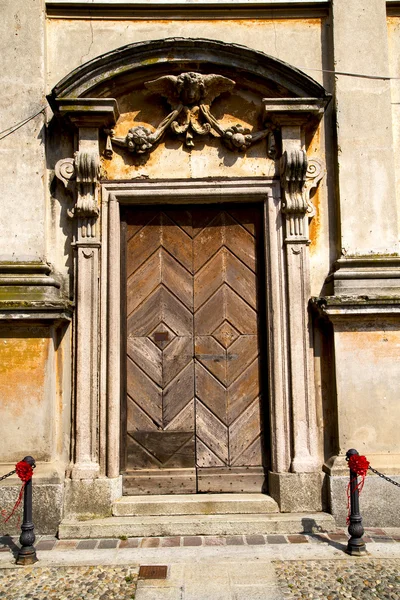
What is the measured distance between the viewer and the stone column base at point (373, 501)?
5504mm

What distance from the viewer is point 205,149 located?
614 centimetres

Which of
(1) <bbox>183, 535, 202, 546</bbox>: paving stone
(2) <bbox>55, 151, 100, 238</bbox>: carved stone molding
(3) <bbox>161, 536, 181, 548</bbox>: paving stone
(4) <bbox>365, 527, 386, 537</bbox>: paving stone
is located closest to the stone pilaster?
(2) <bbox>55, 151, 100, 238</bbox>: carved stone molding

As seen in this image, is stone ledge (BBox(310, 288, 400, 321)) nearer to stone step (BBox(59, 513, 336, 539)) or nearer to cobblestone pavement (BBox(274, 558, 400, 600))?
stone step (BBox(59, 513, 336, 539))

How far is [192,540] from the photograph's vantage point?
5.29m

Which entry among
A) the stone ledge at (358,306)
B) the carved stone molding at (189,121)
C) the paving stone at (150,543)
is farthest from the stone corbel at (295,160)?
the paving stone at (150,543)

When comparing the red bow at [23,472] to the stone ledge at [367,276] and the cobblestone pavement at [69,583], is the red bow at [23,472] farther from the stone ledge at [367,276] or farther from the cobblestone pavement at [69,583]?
the stone ledge at [367,276]

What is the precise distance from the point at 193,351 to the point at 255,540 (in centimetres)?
184

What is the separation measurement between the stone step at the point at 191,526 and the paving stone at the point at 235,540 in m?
0.06

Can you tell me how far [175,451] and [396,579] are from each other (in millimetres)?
2360

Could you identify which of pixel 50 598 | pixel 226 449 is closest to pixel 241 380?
pixel 226 449

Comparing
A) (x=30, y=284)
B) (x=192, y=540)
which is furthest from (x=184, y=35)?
(x=192, y=540)

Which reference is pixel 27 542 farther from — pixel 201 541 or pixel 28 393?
pixel 201 541

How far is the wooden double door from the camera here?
6.00 metres

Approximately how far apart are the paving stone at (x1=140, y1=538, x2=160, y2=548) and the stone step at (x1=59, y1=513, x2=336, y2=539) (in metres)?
0.07
